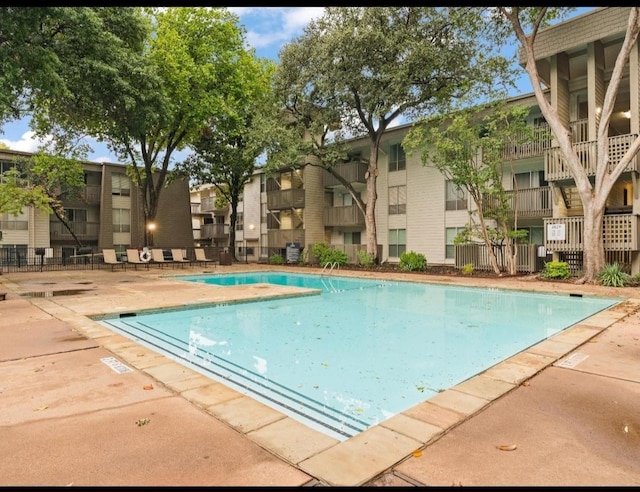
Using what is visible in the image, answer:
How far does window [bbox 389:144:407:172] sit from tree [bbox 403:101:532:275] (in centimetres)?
500

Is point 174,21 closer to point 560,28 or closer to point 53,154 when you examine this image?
point 53,154

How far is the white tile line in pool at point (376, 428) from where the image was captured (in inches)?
86.0

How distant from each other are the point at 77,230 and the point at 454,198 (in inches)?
905

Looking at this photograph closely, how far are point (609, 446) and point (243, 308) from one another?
695cm

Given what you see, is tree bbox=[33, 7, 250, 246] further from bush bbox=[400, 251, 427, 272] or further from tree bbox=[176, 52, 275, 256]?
bush bbox=[400, 251, 427, 272]

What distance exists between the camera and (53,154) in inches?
803

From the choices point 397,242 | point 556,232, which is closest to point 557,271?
point 556,232

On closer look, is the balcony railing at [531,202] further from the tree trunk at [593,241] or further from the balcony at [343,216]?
the balcony at [343,216]

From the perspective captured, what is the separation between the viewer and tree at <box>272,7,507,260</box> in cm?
1560

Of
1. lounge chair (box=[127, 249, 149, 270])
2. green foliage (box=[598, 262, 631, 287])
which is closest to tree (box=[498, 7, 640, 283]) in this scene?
green foliage (box=[598, 262, 631, 287])

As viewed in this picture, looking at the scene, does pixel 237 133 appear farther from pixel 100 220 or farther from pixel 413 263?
pixel 100 220

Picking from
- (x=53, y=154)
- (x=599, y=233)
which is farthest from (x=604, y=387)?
(x=53, y=154)

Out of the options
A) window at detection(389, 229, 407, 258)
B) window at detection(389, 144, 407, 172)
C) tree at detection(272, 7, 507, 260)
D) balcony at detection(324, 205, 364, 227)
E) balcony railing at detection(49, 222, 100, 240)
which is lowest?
window at detection(389, 229, 407, 258)

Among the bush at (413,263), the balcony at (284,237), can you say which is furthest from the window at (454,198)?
the balcony at (284,237)
